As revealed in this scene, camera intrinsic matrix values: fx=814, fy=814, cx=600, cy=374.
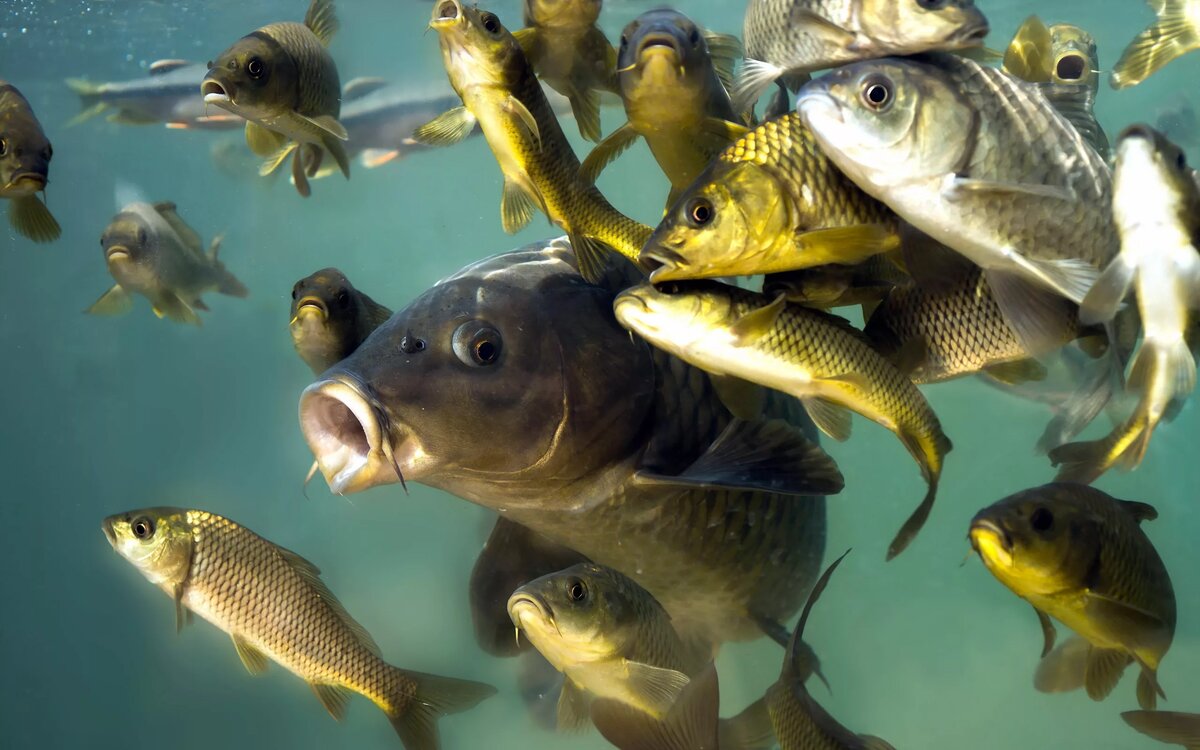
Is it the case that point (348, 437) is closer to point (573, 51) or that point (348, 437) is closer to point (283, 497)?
point (573, 51)

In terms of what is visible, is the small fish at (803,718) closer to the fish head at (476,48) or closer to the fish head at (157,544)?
the fish head at (476,48)

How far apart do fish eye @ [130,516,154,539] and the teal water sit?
2.87m

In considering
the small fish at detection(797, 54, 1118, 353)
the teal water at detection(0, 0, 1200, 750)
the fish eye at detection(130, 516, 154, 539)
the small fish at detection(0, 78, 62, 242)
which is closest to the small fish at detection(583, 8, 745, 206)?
the small fish at detection(797, 54, 1118, 353)

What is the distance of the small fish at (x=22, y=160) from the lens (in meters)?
3.39

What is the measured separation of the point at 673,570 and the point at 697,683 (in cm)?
145

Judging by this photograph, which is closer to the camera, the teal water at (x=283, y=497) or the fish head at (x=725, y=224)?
the fish head at (x=725, y=224)

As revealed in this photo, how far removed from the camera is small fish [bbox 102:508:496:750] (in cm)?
332

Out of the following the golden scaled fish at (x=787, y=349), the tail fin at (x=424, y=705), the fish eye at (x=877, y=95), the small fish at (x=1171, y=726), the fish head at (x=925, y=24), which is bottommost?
the tail fin at (x=424, y=705)

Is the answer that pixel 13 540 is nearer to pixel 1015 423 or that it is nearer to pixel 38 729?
pixel 38 729

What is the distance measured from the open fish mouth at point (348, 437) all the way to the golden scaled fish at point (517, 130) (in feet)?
2.99

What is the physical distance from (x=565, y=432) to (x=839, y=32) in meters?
1.76

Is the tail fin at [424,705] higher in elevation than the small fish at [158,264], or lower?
lower

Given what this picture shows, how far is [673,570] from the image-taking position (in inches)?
154

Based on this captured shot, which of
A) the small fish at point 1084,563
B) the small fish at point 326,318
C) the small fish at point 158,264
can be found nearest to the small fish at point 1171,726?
the small fish at point 1084,563
